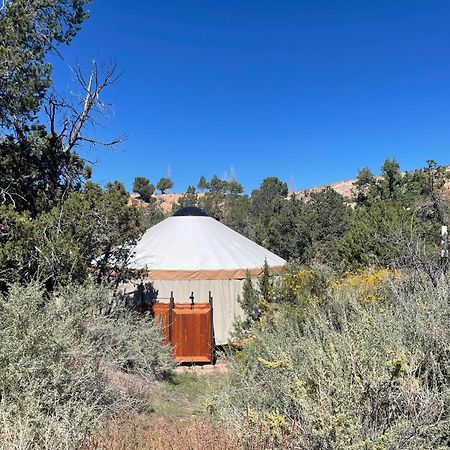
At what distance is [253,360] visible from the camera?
15.0 feet

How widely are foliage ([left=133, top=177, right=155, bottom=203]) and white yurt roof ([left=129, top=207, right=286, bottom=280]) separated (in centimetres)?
2972

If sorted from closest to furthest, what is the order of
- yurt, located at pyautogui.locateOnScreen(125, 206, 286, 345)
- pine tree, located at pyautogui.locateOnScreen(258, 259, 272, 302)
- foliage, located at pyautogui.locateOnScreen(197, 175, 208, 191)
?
pine tree, located at pyautogui.locateOnScreen(258, 259, 272, 302)
yurt, located at pyautogui.locateOnScreen(125, 206, 286, 345)
foliage, located at pyautogui.locateOnScreen(197, 175, 208, 191)

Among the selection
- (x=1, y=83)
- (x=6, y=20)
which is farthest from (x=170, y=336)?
(x=6, y=20)

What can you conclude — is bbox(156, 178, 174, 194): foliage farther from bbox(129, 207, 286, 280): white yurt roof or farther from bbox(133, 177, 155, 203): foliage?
bbox(129, 207, 286, 280): white yurt roof

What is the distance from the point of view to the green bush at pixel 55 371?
283 cm

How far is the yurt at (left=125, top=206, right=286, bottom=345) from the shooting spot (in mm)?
9281

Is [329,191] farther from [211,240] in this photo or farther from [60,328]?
[60,328]

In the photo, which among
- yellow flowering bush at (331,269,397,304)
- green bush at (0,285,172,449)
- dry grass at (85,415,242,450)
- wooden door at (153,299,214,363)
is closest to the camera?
dry grass at (85,415,242,450)

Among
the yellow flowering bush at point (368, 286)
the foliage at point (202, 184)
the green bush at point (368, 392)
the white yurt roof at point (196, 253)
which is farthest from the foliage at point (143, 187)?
the green bush at point (368, 392)

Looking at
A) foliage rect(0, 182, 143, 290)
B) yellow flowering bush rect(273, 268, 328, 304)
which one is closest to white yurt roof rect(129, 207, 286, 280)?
foliage rect(0, 182, 143, 290)

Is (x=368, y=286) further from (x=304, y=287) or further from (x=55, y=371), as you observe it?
(x=55, y=371)

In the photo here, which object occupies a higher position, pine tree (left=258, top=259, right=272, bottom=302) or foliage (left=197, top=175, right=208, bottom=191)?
foliage (left=197, top=175, right=208, bottom=191)

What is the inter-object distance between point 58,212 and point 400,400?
16.4 feet

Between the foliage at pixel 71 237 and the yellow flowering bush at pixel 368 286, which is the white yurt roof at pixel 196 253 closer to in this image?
the foliage at pixel 71 237
